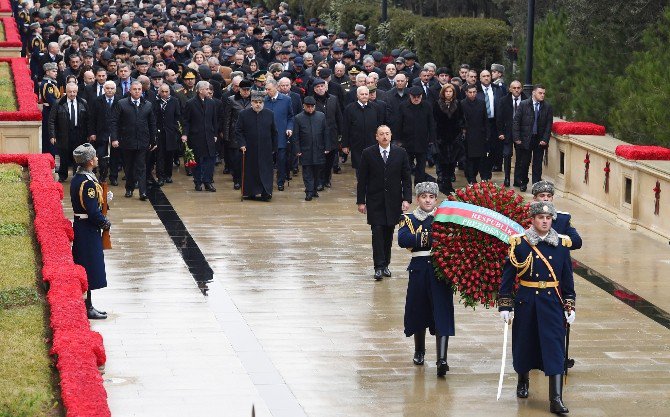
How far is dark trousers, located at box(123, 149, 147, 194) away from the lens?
23328mm

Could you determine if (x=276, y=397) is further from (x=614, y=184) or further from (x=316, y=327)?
(x=614, y=184)

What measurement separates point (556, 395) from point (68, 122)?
44.9ft

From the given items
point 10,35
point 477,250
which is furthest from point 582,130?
point 10,35

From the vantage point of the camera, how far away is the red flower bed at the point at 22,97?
21.7 metres

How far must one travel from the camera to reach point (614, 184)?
22141mm

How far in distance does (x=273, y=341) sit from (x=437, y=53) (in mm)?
20166

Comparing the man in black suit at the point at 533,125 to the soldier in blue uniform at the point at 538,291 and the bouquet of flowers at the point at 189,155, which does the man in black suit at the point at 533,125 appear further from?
the soldier in blue uniform at the point at 538,291

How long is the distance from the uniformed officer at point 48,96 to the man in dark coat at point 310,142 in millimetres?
4010

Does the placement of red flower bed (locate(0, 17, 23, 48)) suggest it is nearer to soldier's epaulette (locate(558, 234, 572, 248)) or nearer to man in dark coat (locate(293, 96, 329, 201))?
man in dark coat (locate(293, 96, 329, 201))

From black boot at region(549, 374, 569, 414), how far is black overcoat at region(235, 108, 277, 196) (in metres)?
11.4

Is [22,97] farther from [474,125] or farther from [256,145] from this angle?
[474,125]

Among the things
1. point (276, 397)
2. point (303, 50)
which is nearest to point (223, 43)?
point (303, 50)

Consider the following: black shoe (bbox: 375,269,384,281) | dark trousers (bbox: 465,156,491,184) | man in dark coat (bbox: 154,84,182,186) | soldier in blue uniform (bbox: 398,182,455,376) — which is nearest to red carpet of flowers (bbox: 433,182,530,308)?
soldier in blue uniform (bbox: 398,182,455,376)

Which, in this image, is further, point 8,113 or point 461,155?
point 461,155
